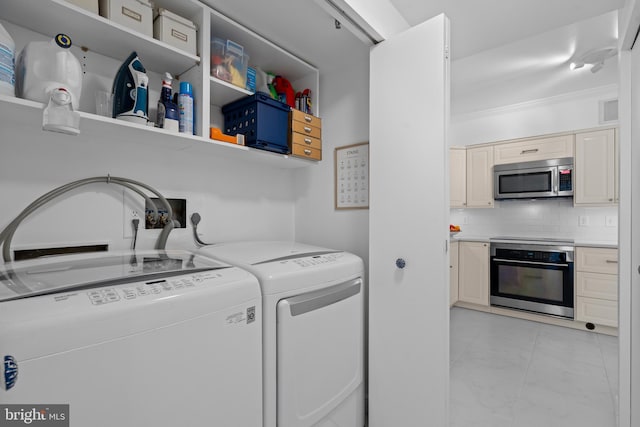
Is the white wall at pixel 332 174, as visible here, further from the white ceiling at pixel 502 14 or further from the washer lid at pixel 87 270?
the washer lid at pixel 87 270

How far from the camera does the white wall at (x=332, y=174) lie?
6.22 ft

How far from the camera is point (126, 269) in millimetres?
989

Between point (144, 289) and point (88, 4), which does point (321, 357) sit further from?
point (88, 4)

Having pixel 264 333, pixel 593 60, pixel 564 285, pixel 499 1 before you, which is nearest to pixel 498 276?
pixel 564 285

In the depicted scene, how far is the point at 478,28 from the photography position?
5.70 feet

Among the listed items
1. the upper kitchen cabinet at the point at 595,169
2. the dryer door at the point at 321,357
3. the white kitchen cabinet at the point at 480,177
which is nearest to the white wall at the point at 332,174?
the dryer door at the point at 321,357

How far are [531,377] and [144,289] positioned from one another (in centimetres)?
262

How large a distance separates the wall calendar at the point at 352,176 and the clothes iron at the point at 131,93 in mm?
1150

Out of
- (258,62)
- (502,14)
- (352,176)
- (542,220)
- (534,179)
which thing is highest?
(502,14)

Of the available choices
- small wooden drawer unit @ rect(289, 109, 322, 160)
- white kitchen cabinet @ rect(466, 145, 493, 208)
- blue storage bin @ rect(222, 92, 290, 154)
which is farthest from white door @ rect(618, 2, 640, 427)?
white kitchen cabinet @ rect(466, 145, 493, 208)

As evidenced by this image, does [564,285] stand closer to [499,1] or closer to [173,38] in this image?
[499,1]

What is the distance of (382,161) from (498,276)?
2.83 metres

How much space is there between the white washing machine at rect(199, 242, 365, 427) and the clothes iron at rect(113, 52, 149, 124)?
67cm

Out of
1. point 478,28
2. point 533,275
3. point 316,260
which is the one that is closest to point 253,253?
point 316,260
